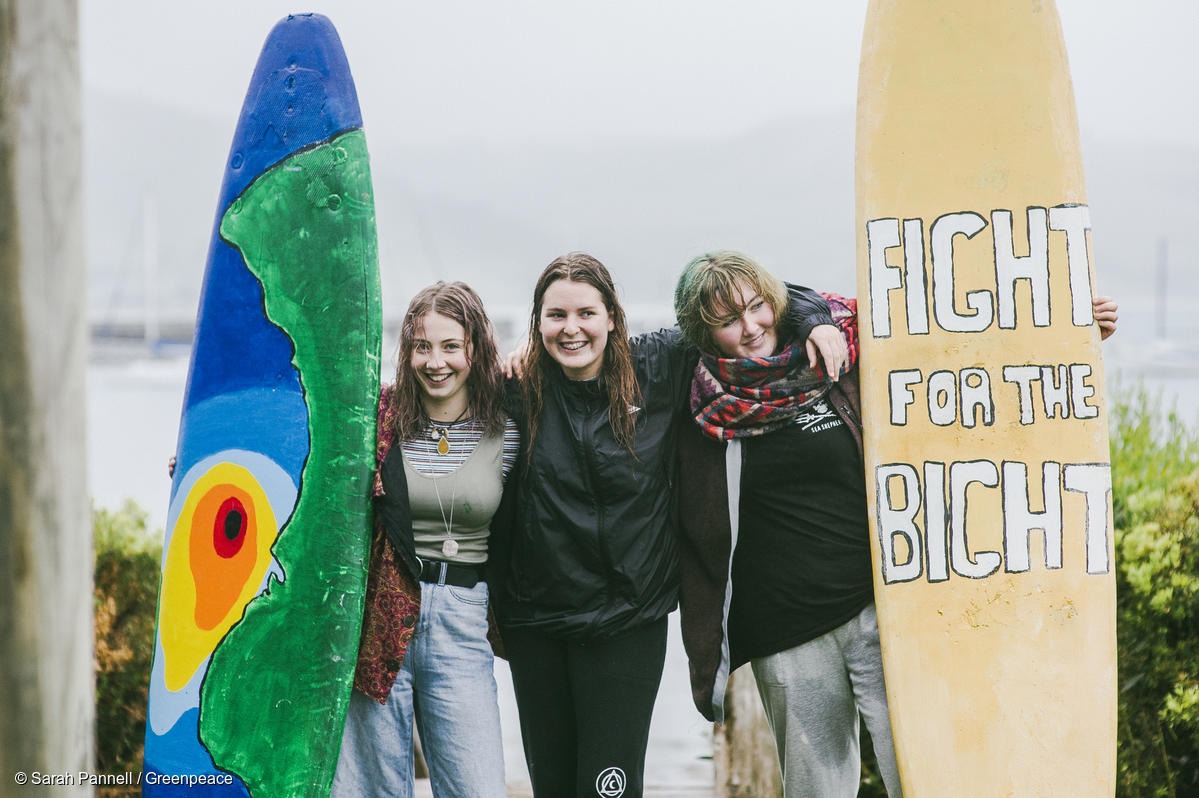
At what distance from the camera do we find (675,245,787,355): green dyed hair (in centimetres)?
225

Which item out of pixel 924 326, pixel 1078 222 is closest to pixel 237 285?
pixel 924 326

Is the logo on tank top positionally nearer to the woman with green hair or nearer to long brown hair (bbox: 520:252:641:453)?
the woman with green hair

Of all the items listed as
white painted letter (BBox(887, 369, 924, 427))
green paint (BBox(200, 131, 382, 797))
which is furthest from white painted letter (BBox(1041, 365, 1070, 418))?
green paint (BBox(200, 131, 382, 797))

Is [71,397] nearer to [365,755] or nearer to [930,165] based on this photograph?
[365,755]

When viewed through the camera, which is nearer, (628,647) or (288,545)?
(628,647)

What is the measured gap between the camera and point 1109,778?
246 cm

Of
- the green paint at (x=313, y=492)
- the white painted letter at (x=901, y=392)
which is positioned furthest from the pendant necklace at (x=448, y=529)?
the white painted letter at (x=901, y=392)

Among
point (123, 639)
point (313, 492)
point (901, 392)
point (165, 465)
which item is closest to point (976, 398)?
point (901, 392)

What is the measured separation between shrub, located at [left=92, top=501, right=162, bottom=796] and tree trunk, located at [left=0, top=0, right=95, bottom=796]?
66.7 inches

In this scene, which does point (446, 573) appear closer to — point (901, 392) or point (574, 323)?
point (574, 323)

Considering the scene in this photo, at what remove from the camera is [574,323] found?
2.22 m

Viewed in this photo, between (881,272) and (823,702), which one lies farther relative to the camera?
(881,272)

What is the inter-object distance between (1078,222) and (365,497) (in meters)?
1.64

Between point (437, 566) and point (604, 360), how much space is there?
51 cm
